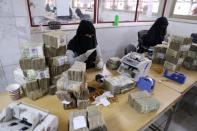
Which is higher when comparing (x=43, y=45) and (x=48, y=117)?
(x=43, y=45)

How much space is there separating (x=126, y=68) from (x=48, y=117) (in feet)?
3.44

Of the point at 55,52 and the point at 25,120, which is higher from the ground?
the point at 55,52

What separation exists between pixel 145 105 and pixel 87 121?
50 centimetres

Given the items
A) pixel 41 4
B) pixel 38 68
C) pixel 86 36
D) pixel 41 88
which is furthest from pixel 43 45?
pixel 41 4

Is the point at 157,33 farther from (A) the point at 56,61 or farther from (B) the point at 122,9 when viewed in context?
(A) the point at 56,61

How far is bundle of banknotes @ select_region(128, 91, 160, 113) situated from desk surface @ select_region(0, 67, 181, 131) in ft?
0.11

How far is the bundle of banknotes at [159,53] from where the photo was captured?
2194mm

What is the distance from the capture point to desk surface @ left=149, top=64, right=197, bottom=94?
1649mm

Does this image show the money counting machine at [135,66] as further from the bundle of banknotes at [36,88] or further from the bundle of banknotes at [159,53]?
the bundle of banknotes at [36,88]

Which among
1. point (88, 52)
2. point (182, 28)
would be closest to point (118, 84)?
point (88, 52)

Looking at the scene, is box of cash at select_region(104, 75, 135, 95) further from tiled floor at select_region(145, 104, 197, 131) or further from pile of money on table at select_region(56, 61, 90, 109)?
tiled floor at select_region(145, 104, 197, 131)

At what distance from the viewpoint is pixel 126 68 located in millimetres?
1720

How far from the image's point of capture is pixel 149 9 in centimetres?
399

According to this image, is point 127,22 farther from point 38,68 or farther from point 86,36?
point 38,68
